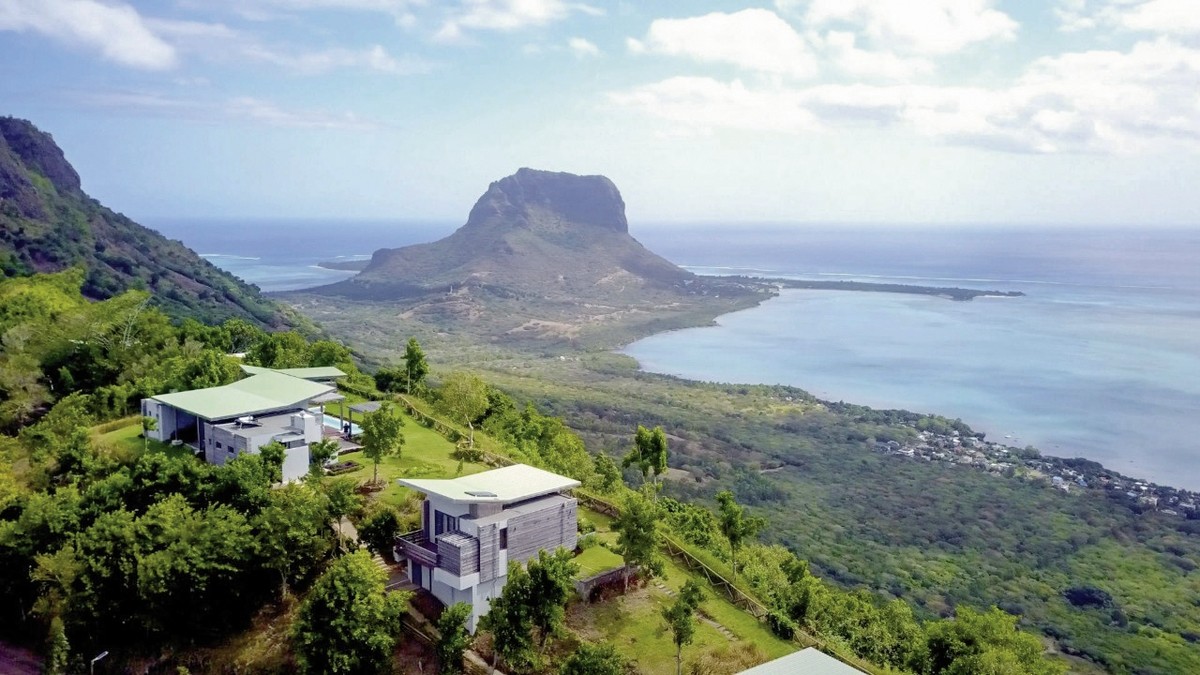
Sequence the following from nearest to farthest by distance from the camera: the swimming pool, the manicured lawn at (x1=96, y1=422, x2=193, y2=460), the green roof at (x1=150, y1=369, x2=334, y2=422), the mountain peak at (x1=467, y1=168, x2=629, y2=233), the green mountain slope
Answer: the green roof at (x1=150, y1=369, x2=334, y2=422)
the manicured lawn at (x1=96, y1=422, x2=193, y2=460)
the swimming pool
the green mountain slope
the mountain peak at (x1=467, y1=168, x2=629, y2=233)

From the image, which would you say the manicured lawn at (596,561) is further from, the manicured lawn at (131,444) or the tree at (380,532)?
the manicured lawn at (131,444)

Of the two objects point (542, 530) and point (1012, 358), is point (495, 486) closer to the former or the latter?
point (542, 530)

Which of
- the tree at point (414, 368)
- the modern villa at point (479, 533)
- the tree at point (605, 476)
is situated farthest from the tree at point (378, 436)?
the tree at point (414, 368)

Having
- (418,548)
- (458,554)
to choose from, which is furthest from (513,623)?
(418,548)

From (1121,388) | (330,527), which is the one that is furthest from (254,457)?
(1121,388)

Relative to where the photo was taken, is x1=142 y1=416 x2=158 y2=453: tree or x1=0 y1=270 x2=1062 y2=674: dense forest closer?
x1=0 y1=270 x2=1062 y2=674: dense forest

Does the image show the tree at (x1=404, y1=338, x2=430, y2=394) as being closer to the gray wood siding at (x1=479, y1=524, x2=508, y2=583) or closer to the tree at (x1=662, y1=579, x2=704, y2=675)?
the gray wood siding at (x1=479, y1=524, x2=508, y2=583)

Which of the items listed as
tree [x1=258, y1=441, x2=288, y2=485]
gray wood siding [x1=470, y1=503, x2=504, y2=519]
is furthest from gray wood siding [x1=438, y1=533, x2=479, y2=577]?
tree [x1=258, y1=441, x2=288, y2=485]
